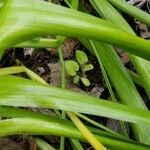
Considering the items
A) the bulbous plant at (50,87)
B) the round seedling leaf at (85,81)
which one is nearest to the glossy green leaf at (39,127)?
the bulbous plant at (50,87)

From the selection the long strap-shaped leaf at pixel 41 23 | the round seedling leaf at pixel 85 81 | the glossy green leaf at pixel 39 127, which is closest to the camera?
the long strap-shaped leaf at pixel 41 23

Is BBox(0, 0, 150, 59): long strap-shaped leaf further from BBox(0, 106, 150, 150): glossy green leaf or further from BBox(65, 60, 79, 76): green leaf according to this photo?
BBox(65, 60, 79, 76): green leaf

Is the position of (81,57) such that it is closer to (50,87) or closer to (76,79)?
(76,79)

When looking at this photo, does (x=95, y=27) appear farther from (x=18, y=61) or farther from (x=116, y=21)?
(x=18, y=61)

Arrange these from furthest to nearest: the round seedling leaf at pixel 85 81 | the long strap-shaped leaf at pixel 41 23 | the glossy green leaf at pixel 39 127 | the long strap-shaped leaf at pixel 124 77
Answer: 1. the round seedling leaf at pixel 85 81
2. the long strap-shaped leaf at pixel 124 77
3. the glossy green leaf at pixel 39 127
4. the long strap-shaped leaf at pixel 41 23

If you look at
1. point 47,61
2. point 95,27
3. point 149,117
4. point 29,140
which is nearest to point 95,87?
point 47,61

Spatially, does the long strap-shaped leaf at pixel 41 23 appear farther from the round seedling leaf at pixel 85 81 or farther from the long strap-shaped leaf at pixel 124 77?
the round seedling leaf at pixel 85 81
